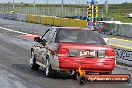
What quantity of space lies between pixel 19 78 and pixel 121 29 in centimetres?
2962

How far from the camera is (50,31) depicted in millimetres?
13203

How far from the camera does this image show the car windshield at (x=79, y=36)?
1214cm

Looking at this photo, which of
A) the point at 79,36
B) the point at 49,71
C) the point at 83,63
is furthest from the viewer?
the point at 79,36

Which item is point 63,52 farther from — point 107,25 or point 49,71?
point 107,25

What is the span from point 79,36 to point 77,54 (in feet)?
2.91

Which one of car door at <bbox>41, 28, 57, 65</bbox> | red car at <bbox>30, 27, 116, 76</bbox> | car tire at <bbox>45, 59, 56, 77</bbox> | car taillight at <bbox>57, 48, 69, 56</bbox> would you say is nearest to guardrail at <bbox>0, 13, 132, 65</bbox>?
car door at <bbox>41, 28, 57, 65</bbox>

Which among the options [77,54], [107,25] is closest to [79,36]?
[77,54]

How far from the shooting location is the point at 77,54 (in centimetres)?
1157

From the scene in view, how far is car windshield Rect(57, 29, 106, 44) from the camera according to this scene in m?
12.1

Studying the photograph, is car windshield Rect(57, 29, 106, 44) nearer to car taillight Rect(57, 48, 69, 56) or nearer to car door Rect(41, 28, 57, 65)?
car door Rect(41, 28, 57, 65)

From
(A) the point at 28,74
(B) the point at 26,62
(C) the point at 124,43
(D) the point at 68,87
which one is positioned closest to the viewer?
(D) the point at 68,87

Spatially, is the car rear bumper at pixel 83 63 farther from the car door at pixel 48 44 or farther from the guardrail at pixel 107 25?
the guardrail at pixel 107 25

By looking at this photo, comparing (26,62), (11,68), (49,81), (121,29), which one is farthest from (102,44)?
(121,29)

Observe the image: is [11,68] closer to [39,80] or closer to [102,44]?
[39,80]
